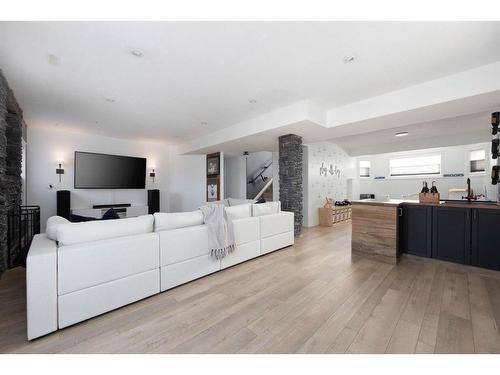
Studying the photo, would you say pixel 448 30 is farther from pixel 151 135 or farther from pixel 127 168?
pixel 127 168

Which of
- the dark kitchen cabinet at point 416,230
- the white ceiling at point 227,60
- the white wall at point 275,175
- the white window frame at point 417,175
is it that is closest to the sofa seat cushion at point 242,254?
the dark kitchen cabinet at point 416,230

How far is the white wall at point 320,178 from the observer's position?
20.6ft

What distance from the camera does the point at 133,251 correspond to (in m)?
2.10

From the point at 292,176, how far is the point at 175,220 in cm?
301

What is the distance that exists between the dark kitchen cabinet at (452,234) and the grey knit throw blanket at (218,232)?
2.99 metres

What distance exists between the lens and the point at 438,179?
786cm

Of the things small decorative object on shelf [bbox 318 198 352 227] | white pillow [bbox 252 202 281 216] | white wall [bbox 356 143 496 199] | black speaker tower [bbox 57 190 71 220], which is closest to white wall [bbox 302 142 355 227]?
small decorative object on shelf [bbox 318 198 352 227]

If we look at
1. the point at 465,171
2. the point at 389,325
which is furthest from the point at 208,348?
the point at 465,171

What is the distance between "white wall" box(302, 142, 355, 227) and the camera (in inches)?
248

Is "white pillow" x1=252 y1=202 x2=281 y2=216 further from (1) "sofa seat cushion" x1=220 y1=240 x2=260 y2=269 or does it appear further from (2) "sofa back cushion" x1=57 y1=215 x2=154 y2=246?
(2) "sofa back cushion" x1=57 y1=215 x2=154 y2=246

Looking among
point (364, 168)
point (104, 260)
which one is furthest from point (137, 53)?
point (364, 168)

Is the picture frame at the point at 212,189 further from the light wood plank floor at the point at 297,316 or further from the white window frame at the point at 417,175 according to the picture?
the white window frame at the point at 417,175

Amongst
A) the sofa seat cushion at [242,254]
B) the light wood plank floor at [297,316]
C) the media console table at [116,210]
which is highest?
the media console table at [116,210]

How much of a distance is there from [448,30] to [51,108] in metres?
6.22
